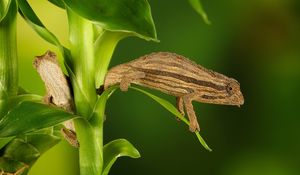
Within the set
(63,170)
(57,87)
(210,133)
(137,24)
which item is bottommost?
(63,170)

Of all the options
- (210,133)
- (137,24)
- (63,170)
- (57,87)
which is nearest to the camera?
(137,24)

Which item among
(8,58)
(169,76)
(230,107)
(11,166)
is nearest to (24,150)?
(11,166)

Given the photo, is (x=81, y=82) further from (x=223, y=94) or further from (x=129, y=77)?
(x=223, y=94)

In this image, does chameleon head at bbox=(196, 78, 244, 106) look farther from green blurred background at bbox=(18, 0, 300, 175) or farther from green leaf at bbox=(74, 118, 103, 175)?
green blurred background at bbox=(18, 0, 300, 175)

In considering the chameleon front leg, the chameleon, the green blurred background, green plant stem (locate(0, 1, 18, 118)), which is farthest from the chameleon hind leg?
the green blurred background

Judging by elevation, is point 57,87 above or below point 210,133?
above

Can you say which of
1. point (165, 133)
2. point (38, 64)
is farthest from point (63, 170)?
point (38, 64)

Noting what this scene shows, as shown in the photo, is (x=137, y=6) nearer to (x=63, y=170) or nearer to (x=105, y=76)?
(x=105, y=76)
